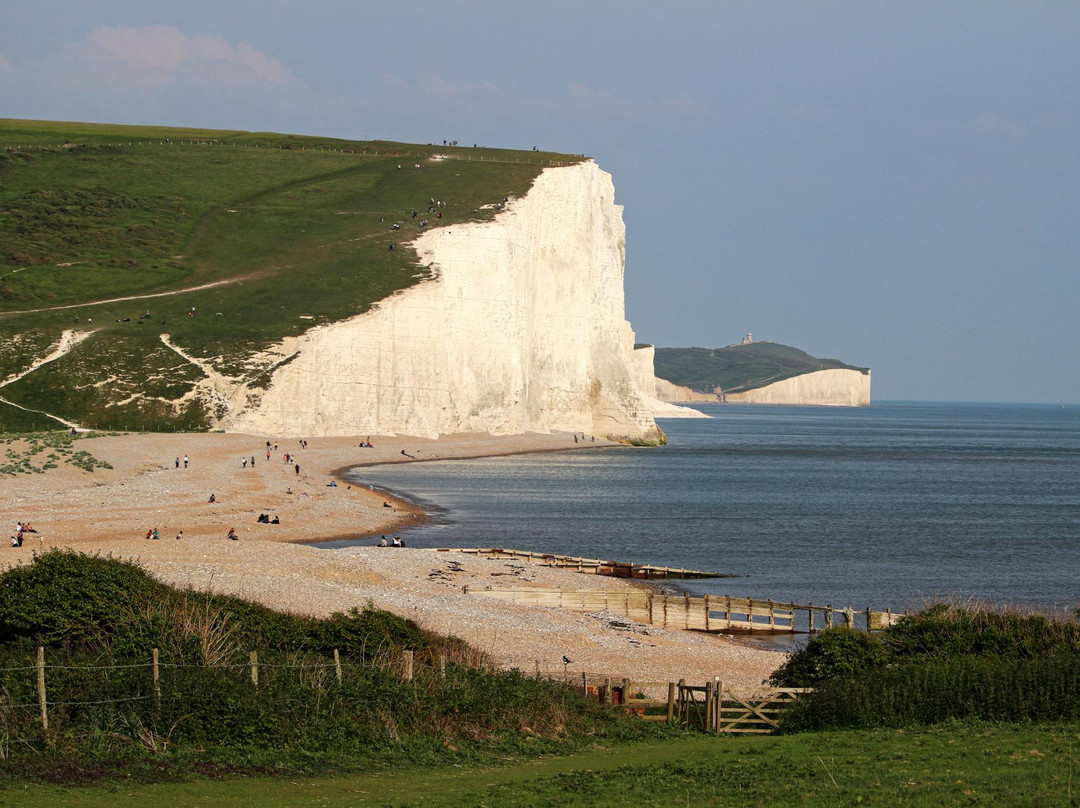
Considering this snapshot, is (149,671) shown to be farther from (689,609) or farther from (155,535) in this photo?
(155,535)

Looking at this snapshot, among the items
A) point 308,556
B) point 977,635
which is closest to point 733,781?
point 977,635

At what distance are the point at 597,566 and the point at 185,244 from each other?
8693 cm

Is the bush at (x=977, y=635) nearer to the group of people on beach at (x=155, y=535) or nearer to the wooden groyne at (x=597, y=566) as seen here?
the wooden groyne at (x=597, y=566)

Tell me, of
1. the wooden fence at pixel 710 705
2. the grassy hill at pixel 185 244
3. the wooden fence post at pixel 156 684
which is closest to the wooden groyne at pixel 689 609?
the wooden fence at pixel 710 705

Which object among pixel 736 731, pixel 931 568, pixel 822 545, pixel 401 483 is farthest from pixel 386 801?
pixel 401 483

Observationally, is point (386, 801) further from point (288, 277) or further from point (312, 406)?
point (288, 277)

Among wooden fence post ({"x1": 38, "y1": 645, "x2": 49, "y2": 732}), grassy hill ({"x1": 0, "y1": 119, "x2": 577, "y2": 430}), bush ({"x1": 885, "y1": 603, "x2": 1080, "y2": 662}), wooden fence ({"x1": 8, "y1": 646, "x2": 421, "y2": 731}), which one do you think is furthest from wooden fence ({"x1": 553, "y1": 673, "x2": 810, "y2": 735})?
grassy hill ({"x1": 0, "y1": 119, "x2": 577, "y2": 430})

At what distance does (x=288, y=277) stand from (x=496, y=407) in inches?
838

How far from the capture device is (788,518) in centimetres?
6284

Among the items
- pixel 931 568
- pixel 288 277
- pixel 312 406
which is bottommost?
pixel 931 568

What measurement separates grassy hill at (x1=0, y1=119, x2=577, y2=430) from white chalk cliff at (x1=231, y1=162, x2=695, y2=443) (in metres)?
2.80

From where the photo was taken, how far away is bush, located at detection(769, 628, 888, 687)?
21516 mm

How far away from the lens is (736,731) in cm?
1959

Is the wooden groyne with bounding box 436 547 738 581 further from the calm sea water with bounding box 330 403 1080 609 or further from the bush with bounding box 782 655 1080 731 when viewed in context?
the bush with bounding box 782 655 1080 731
